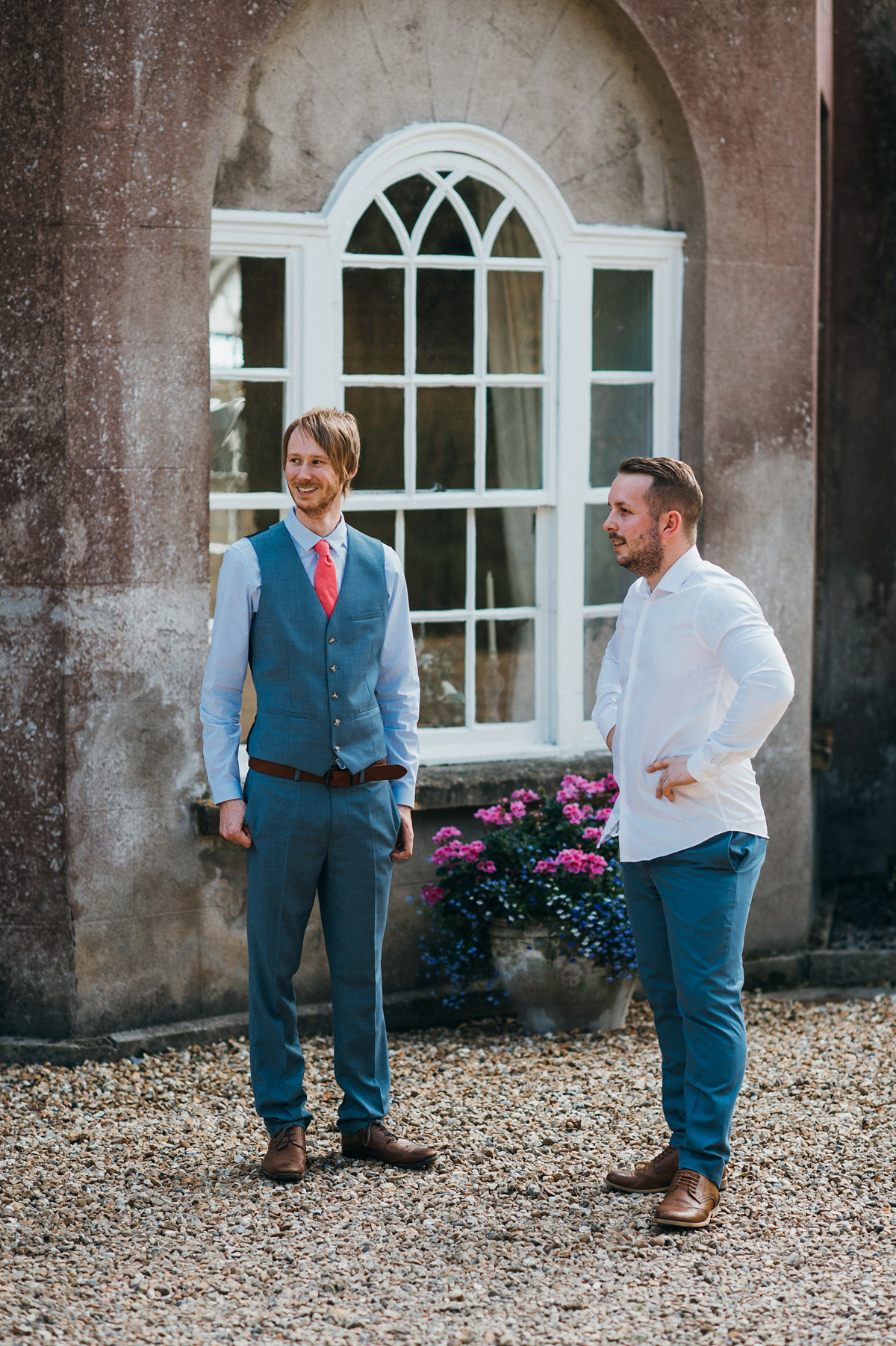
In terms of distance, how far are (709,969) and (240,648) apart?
4.84ft

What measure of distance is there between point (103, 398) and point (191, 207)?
741 mm

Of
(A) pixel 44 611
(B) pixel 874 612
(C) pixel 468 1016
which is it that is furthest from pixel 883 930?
(A) pixel 44 611

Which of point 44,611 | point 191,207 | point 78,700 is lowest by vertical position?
point 78,700

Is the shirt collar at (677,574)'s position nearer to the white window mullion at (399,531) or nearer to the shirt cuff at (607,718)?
the shirt cuff at (607,718)

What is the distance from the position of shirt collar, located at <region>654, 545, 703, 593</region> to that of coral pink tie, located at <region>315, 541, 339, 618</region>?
2.89 feet

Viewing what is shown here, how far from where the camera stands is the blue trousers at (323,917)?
397cm

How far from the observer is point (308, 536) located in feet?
13.1

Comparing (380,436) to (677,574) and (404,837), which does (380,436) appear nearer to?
(404,837)

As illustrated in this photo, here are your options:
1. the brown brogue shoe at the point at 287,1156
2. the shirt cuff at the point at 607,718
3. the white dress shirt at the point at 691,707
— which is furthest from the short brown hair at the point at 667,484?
the brown brogue shoe at the point at 287,1156

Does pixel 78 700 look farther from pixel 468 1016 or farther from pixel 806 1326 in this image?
pixel 806 1326

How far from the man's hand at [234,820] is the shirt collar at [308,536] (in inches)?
28.1

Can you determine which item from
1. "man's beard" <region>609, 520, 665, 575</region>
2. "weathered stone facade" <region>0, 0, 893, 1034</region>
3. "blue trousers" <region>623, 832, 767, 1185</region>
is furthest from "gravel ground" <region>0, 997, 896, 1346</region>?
"man's beard" <region>609, 520, 665, 575</region>

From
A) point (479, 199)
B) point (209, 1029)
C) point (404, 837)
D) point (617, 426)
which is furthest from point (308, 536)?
point (617, 426)

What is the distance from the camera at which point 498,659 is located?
594cm
